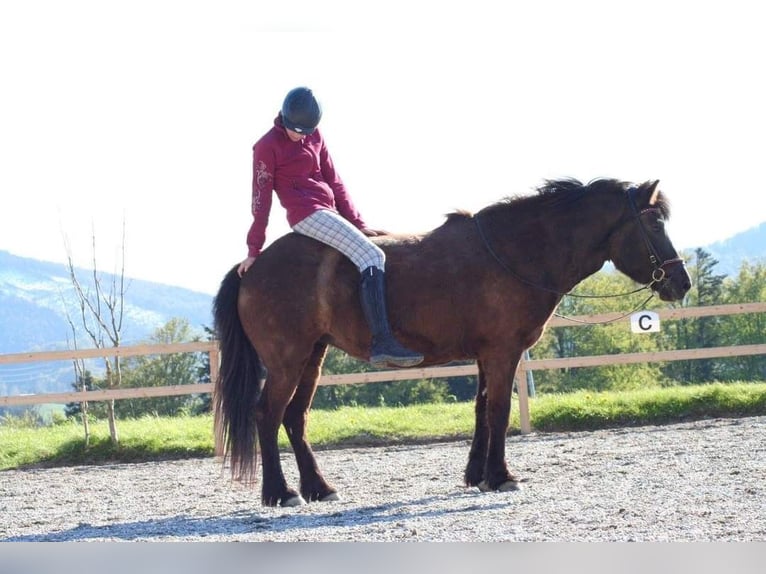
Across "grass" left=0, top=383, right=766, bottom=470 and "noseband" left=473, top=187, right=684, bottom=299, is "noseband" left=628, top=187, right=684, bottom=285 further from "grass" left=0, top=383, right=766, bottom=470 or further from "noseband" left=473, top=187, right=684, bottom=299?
"grass" left=0, top=383, right=766, bottom=470

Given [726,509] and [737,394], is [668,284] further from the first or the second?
[737,394]

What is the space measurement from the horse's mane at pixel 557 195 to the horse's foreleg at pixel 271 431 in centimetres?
181

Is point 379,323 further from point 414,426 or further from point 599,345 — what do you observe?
point 599,345

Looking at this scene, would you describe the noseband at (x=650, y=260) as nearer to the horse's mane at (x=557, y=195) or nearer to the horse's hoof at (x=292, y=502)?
the horse's mane at (x=557, y=195)

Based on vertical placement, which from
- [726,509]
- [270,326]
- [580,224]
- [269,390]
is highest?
[580,224]

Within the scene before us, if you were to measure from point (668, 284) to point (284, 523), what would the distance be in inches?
124

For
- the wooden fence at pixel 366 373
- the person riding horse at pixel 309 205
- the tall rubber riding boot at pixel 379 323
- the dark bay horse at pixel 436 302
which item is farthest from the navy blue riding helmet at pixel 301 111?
the wooden fence at pixel 366 373

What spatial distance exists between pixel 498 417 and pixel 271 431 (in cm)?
160

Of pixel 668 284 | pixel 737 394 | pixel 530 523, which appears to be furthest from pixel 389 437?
pixel 530 523

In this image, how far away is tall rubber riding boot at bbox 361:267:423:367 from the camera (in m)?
6.59

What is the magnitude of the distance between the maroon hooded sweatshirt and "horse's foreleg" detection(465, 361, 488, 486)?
173 cm

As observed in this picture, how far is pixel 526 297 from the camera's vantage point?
272 inches

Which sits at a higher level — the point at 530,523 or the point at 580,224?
the point at 580,224

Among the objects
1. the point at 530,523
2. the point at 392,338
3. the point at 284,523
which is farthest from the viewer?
the point at 392,338
